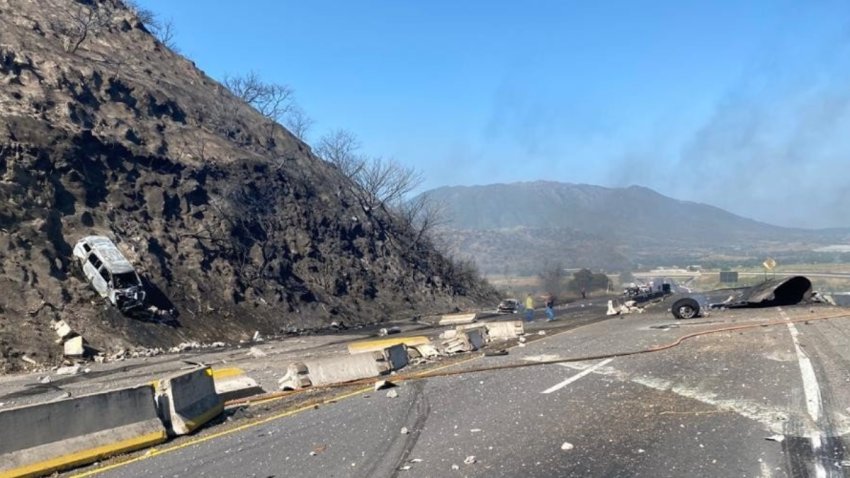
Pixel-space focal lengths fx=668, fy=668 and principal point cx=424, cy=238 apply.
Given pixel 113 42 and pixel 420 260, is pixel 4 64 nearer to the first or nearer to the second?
pixel 113 42

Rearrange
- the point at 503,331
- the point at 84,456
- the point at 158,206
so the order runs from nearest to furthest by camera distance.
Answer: the point at 84,456 → the point at 503,331 → the point at 158,206

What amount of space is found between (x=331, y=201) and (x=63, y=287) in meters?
23.7

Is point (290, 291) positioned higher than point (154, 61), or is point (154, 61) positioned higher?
point (154, 61)

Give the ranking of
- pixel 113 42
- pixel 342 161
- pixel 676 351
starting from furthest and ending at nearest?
1. pixel 342 161
2. pixel 113 42
3. pixel 676 351

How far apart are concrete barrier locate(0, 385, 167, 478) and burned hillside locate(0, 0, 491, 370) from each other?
14193 millimetres

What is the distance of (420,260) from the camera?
52406mm

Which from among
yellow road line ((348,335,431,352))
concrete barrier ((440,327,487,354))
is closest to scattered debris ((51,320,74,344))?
yellow road line ((348,335,431,352))

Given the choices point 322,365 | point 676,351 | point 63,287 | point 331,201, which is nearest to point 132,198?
point 63,287

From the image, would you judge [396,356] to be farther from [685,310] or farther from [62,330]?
[62,330]

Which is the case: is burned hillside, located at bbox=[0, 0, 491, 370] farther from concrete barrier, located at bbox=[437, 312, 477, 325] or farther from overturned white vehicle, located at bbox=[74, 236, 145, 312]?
concrete barrier, located at bbox=[437, 312, 477, 325]

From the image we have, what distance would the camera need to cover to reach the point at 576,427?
25.8 ft

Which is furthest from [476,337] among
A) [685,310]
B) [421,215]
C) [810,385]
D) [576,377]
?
[421,215]

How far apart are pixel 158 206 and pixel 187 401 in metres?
25.8

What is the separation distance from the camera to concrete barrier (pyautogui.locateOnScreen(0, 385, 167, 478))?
712 cm
